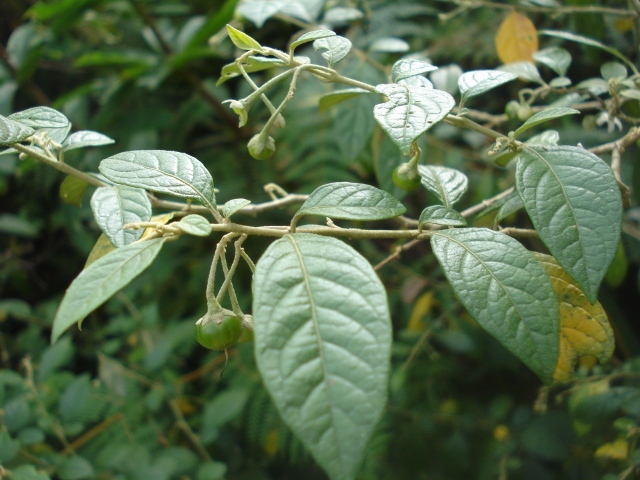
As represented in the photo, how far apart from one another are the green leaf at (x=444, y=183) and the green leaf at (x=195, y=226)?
335 mm

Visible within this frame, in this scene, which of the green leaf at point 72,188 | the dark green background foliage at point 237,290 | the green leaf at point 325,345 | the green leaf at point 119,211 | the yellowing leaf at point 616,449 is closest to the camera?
the green leaf at point 325,345

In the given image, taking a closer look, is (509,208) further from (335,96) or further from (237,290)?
(237,290)

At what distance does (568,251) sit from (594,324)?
0.52 feet

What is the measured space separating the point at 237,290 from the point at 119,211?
0.97 meters

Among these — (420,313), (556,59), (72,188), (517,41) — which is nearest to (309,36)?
(72,188)

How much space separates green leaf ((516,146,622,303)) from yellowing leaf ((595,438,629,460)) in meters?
0.72

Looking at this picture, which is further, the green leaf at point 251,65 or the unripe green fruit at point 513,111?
the unripe green fruit at point 513,111

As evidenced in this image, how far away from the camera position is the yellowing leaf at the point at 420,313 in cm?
156

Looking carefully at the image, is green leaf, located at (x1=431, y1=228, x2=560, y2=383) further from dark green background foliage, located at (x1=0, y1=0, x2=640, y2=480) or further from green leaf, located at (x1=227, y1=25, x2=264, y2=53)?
dark green background foliage, located at (x1=0, y1=0, x2=640, y2=480)

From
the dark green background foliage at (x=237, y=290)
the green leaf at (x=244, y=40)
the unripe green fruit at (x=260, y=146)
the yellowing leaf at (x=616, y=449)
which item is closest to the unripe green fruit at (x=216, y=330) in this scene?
the unripe green fruit at (x=260, y=146)

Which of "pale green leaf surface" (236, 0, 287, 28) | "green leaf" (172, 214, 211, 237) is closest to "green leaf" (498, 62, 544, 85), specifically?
"pale green leaf surface" (236, 0, 287, 28)

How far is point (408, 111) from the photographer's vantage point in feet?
1.75

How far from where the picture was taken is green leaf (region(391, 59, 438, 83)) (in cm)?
61

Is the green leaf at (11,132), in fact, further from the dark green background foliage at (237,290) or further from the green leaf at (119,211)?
→ the dark green background foliage at (237,290)
